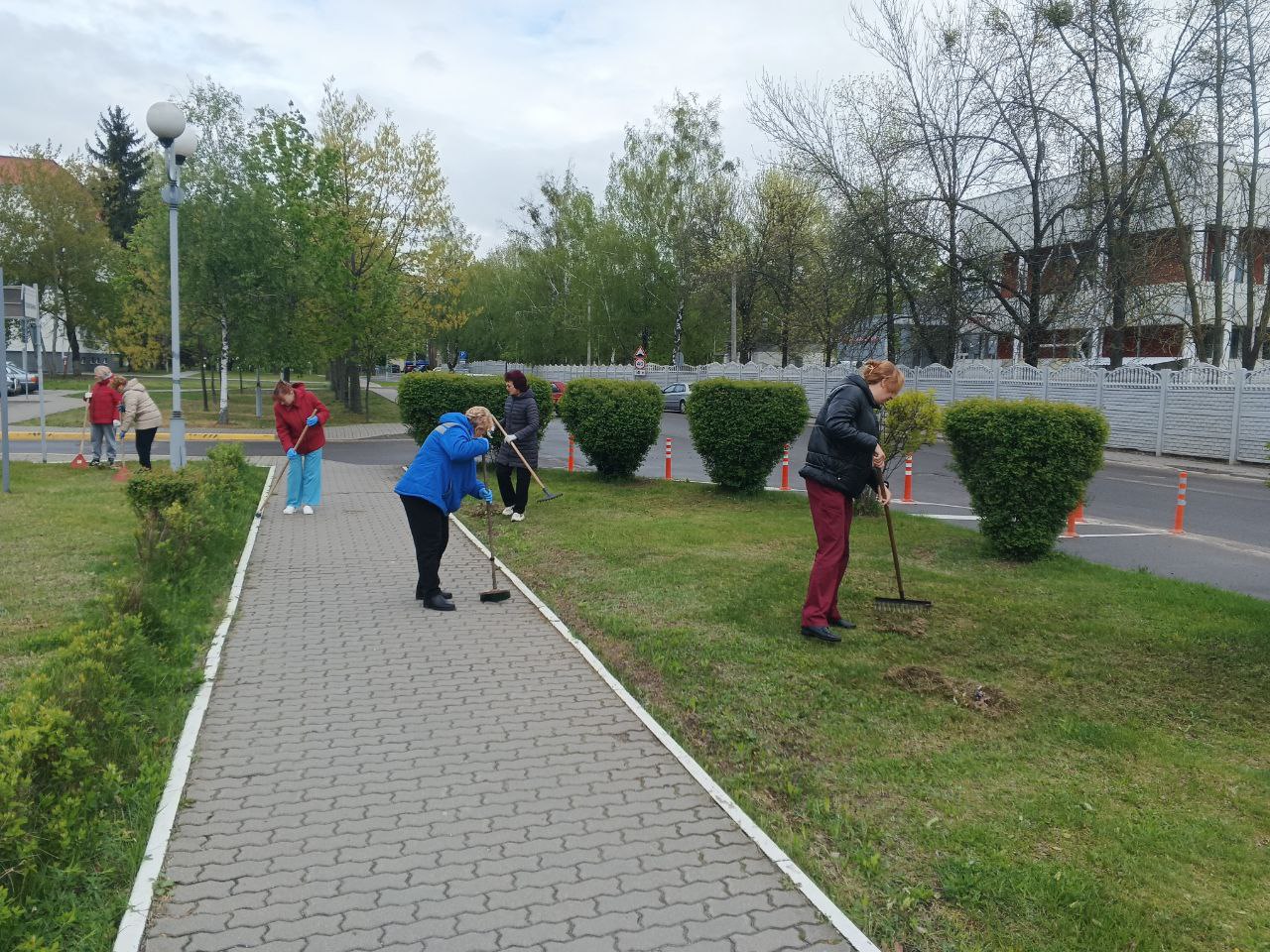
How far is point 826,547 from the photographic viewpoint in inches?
256

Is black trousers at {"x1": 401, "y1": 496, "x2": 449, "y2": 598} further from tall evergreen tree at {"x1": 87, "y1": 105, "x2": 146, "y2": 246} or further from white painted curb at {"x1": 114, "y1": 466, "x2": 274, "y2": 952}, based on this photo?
tall evergreen tree at {"x1": 87, "y1": 105, "x2": 146, "y2": 246}

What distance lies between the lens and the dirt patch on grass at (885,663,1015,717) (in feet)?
17.3

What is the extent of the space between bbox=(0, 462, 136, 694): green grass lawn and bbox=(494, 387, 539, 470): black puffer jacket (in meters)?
4.06

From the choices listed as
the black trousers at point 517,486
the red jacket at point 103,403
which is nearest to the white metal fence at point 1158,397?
the black trousers at point 517,486

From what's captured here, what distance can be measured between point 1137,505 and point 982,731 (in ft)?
38.3

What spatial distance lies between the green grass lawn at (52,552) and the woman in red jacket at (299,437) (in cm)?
184

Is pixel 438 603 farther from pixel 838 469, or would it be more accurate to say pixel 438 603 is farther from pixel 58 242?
pixel 58 242

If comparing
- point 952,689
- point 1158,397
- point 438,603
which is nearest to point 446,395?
point 438,603

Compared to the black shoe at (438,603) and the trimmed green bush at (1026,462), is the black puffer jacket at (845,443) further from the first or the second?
the black shoe at (438,603)

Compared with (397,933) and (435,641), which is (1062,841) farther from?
(435,641)

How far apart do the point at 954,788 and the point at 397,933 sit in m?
2.45

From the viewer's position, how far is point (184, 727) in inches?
193

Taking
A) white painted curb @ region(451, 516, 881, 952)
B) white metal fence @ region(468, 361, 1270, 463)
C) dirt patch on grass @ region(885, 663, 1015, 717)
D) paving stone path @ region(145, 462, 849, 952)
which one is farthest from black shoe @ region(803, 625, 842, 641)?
white metal fence @ region(468, 361, 1270, 463)

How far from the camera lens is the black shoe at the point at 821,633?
6453 millimetres
